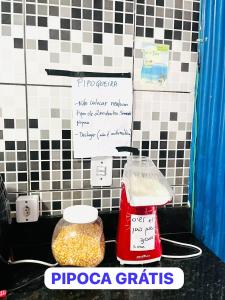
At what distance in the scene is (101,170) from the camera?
0.95m

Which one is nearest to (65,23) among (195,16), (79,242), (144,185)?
(195,16)

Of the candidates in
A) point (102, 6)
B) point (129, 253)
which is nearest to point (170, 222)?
point (129, 253)

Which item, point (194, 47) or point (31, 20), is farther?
point (194, 47)

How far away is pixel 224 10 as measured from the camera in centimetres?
81

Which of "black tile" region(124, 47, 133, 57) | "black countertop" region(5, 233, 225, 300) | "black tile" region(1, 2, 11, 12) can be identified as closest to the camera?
"black countertop" region(5, 233, 225, 300)

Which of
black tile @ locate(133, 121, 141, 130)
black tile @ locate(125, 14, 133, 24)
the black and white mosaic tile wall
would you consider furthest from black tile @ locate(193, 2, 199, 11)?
black tile @ locate(133, 121, 141, 130)

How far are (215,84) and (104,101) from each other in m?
0.36

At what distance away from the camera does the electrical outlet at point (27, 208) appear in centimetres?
88

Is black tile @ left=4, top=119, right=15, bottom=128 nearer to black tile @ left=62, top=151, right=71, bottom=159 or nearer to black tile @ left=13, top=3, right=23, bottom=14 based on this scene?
black tile @ left=62, top=151, right=71, bottom=159

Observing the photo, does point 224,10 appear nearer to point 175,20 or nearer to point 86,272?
point 175,20

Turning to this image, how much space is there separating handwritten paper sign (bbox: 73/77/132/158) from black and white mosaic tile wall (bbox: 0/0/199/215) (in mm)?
29

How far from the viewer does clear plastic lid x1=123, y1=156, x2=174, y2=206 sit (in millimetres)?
708

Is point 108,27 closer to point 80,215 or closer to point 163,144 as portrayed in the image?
point 163,144

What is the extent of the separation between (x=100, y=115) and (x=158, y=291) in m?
0.56
